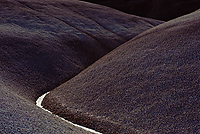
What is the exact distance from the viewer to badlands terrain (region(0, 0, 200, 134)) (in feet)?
10.1

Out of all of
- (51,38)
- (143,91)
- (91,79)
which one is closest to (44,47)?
(51,38)

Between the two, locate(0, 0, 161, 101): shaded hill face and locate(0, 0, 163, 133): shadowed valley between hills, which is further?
locate(0, 0, 161, 101): shaded hill face

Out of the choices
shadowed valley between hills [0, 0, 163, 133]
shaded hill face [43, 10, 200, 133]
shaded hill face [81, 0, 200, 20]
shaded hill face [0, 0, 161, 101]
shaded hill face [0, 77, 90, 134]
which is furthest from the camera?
shaded hill face [81, 0, 200, 20]

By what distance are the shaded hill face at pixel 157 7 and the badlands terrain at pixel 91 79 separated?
11.8 meters

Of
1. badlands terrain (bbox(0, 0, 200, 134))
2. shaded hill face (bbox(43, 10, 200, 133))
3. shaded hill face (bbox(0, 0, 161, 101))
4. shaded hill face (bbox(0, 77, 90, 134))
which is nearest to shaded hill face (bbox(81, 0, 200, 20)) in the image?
shaded hill face (bbox(0, 0, 161, 101))

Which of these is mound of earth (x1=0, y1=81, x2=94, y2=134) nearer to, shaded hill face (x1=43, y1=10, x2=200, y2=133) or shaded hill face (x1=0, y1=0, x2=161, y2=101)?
shaded hill face (x1=43, y1=10, x2=200, y2=133)

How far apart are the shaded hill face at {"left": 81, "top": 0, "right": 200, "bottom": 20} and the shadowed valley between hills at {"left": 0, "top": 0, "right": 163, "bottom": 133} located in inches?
345

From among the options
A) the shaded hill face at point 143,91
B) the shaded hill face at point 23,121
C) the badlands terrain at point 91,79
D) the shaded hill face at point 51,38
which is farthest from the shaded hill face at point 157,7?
the shaded hill face at point 23,121

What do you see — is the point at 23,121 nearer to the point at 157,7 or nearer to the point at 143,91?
the point at 143,91

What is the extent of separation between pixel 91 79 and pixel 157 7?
15.6 meters

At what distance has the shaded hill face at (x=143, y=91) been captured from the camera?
3.15 m

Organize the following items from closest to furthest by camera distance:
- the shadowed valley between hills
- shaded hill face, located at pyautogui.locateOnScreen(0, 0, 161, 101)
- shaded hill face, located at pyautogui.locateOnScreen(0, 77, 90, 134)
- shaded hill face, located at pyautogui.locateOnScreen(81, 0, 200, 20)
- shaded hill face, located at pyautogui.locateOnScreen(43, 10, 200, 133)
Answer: shaded hill face, located at pyautogui.locateOnScreen(0, 77, 90, 134) < the shadowed valley between hills < shaded hill face, located at pyautogui.locateOnScreen(43, 10, 200, 133) < shaded hill face, located at pyautogui.locateOnScreen(0, 0, 161, 101) < shaded hill face, located at pyautogui.locateOnScreen(81, 0, 200, 20)

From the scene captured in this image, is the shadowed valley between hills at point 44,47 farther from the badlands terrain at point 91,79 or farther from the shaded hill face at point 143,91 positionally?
the shaded hill face at point 143,91

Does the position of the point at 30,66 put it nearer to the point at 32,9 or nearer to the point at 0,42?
the point at 0,42
